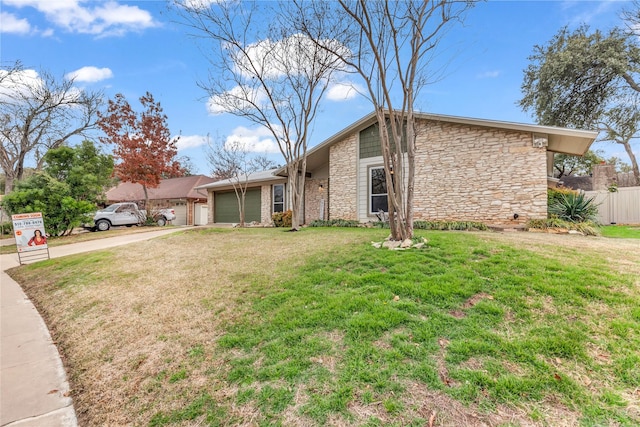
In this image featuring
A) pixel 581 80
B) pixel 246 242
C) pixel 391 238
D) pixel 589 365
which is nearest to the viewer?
pixel 589 365

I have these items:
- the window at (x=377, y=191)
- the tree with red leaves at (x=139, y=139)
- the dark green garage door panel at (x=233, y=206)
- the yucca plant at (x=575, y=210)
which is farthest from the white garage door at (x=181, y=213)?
the yucca plant at (x=575, y=210)

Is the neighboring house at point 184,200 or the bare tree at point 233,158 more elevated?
the bare tree at point 233,158

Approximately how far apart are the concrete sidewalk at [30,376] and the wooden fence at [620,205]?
55.2ft

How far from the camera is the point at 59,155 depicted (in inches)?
530

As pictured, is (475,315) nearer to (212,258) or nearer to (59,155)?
(212,258)

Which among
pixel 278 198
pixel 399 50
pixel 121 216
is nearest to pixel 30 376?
pixel 399 50

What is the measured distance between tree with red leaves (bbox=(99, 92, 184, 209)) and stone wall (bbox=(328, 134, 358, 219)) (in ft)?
46.6

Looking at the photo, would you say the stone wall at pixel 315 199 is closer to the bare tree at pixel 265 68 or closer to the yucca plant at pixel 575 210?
the bare tree at pixel 265 68

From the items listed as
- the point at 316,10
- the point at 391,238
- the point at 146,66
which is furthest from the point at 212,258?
the point at 146,66

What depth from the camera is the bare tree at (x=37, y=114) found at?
1686cm

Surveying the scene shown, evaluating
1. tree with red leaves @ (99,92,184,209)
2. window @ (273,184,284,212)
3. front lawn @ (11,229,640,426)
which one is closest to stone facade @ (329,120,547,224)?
front lawn @ (11,229,640,426)

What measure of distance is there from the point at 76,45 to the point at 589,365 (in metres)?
15.2

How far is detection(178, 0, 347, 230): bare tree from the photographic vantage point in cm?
870

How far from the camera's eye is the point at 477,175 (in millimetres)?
9812
